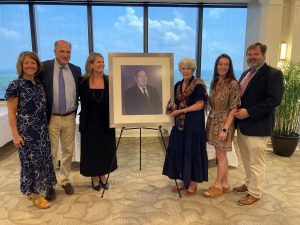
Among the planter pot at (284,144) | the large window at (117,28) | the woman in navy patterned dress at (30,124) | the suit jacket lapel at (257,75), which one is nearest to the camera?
the woman in navy patterned dress at (30,124)

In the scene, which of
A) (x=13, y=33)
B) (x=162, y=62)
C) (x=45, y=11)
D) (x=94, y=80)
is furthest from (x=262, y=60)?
(x=13, y=33)

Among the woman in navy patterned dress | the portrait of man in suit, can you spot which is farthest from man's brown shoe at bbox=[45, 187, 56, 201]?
the portrait of man in suit

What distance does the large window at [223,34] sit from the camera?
5.00 m

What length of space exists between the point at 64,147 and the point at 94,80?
769 millimetres

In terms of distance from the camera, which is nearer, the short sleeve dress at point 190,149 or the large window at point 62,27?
the short sleeve dress at point 190,149

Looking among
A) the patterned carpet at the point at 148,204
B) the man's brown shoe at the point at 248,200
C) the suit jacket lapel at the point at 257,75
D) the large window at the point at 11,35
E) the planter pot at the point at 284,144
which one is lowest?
the patterned carpet at the point at 148,204

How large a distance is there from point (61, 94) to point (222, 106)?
1.53 meters

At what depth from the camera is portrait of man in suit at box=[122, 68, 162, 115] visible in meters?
2.61

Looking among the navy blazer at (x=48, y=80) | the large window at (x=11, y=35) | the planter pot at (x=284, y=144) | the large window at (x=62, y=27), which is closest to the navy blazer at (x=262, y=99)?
the planter pot at (x=284, y=144)

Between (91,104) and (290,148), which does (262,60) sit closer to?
(91,104)

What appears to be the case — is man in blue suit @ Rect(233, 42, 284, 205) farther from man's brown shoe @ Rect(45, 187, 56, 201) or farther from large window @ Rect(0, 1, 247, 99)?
large window @ Rect(0, 1, 247, 99)

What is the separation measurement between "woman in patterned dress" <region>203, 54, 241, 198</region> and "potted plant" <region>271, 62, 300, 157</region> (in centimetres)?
165

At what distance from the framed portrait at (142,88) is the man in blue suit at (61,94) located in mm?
413

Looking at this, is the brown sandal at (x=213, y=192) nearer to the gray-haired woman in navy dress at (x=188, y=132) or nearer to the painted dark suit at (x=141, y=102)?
the gray-haired woman in navy dress at (x=188, y=132)
